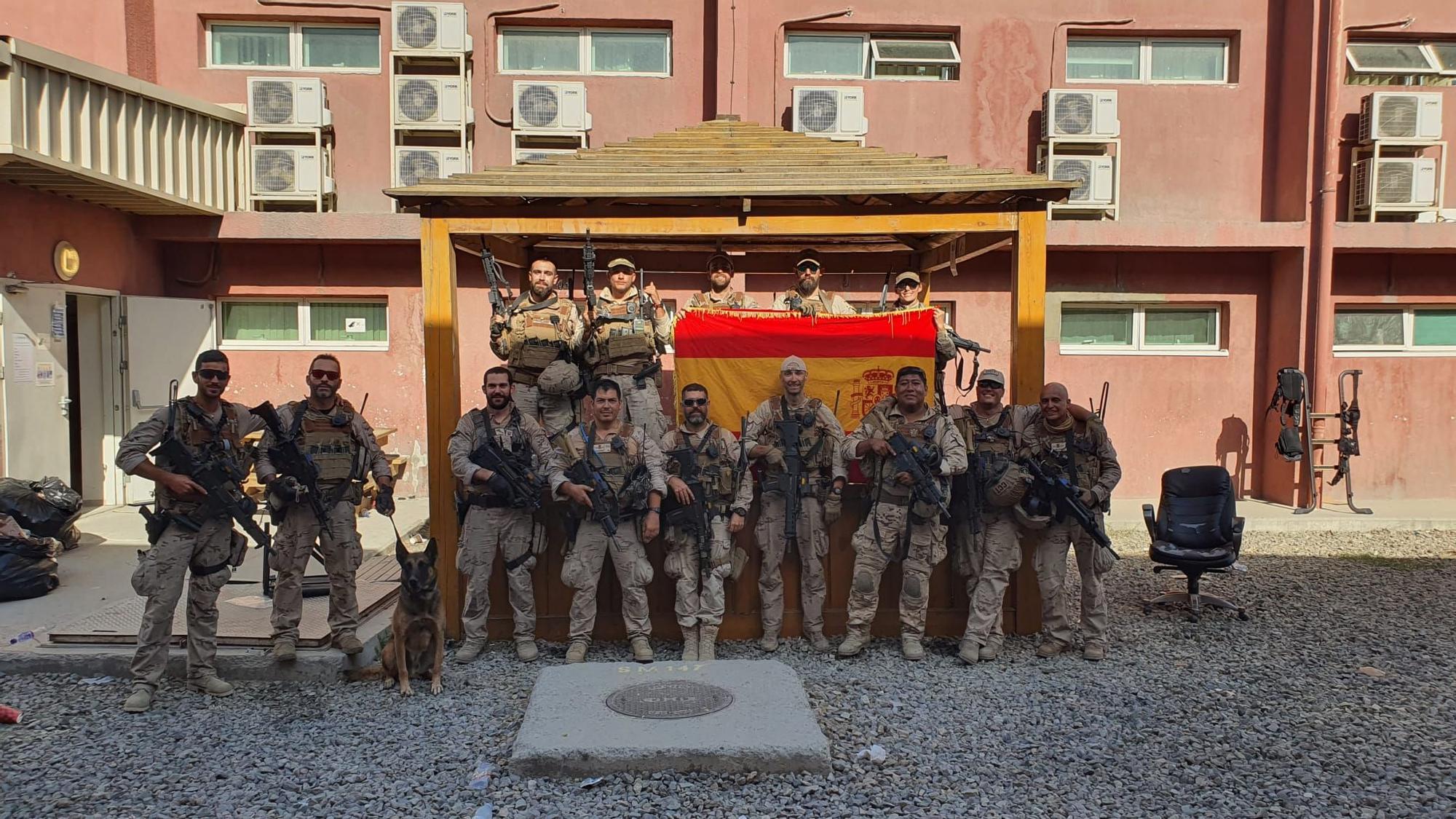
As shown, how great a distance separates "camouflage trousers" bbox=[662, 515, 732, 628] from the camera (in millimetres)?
6078

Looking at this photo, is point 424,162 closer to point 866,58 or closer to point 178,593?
point 866,58

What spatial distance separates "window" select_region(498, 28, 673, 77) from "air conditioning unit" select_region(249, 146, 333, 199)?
256 cm

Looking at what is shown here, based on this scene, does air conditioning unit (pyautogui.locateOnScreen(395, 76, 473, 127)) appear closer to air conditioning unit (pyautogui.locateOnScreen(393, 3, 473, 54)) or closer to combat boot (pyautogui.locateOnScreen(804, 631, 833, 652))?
air conditioning unit (pyautogui.locateOnScreen(393, 3, 473, 54))

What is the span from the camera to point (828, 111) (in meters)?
11.0

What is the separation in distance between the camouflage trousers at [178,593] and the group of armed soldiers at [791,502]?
1465 millimetres

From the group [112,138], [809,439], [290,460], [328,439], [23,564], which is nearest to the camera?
[290,460]

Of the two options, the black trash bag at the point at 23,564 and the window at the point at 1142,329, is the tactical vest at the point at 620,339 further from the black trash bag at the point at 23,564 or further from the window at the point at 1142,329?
the window at the point at 1142,329

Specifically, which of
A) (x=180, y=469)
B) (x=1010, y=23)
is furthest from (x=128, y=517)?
(x=1010, y=23)

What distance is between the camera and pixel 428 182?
6.38m

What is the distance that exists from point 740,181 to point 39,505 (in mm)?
6702

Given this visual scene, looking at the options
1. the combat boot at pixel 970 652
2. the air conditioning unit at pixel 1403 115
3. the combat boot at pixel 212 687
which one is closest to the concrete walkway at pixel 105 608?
the combat boot at pixel 212 687

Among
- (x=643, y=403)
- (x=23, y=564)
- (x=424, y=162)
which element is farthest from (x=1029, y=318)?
(x=23, y=564)

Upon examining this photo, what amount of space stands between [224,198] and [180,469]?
21.3 ft

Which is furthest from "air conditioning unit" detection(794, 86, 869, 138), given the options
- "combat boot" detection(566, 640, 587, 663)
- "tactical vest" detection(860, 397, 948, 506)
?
"combat boot" detection(566, 640, 587, 663)
